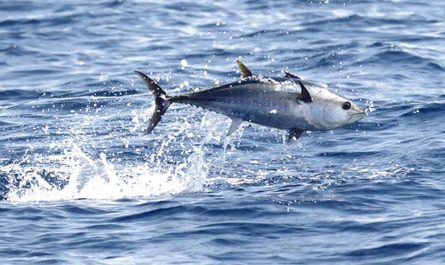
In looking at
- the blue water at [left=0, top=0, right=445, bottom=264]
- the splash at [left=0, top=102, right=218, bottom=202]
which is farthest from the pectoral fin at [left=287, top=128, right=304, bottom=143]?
the splash at [left=0, top=102, right=218, bottom=202]

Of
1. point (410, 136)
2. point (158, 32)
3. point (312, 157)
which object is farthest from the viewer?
point (158, 32)

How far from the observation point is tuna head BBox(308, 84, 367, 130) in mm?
10820

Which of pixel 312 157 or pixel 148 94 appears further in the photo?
pixel 148 94

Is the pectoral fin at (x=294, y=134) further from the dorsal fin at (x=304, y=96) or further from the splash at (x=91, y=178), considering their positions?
the splash at (x=91, y=178)

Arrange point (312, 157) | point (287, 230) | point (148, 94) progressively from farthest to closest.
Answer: point (148, 94), point (312, 157), point (287, 230)

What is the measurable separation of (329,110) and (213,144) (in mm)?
3742

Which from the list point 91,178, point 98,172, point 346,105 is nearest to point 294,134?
point 346,105

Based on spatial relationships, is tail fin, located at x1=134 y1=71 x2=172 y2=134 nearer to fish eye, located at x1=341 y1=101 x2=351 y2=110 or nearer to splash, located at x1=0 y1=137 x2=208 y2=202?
splash, located at x1=0 y1=137 x2=208 y2=202

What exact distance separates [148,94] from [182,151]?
3.32 m

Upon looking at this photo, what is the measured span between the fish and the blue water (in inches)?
34.8

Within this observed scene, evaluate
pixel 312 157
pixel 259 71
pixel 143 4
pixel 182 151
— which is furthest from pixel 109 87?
pixel 143 4

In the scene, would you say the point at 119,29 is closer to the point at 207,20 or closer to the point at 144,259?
the point at 207,20

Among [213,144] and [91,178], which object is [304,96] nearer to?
[91,178]

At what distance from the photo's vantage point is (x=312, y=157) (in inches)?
534
